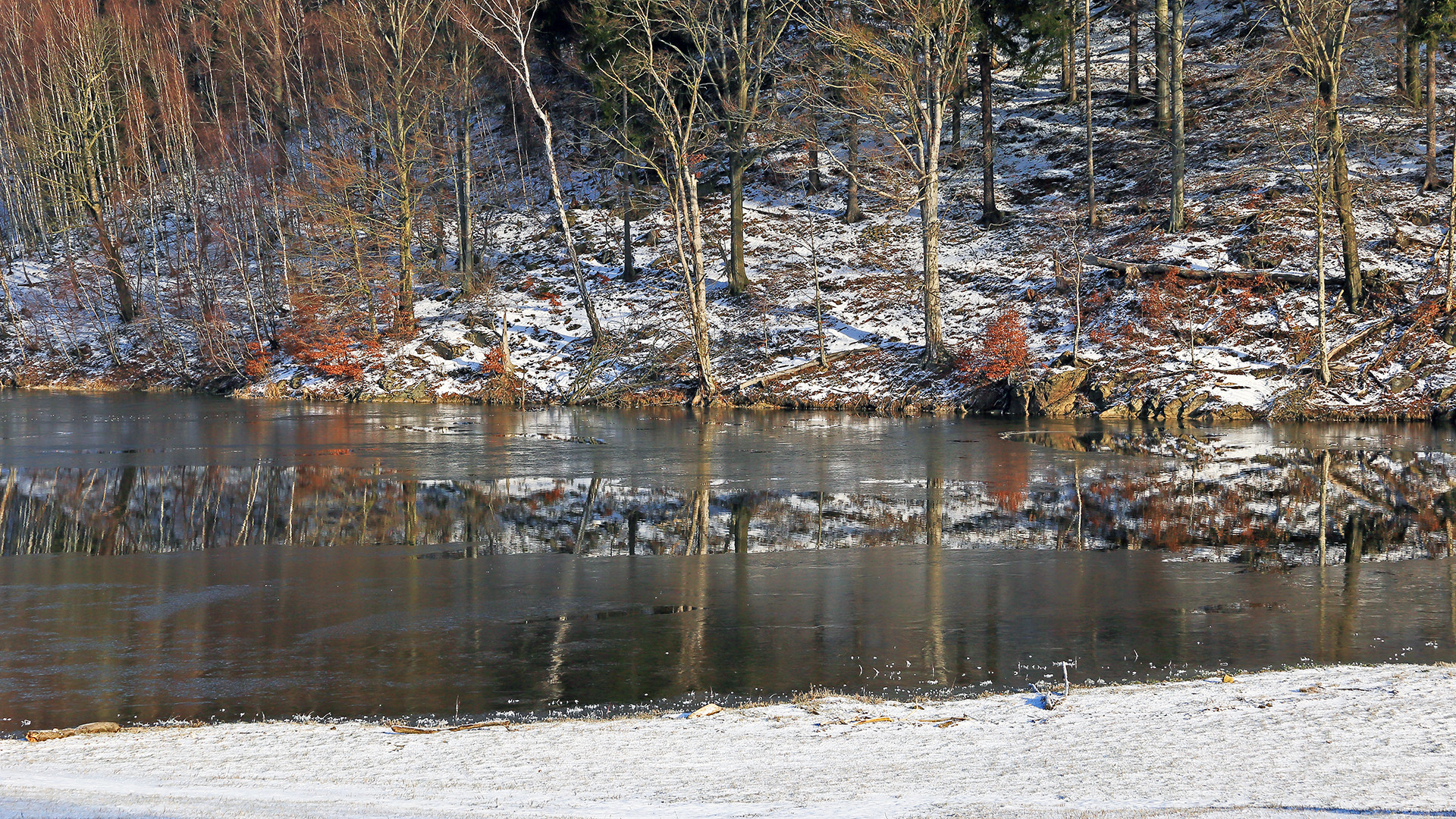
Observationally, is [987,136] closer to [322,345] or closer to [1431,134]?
[1431,134]

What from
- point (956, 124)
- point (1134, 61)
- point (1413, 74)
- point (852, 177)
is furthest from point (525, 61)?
point (1413, 74)

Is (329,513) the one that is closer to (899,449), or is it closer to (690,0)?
(899,449)

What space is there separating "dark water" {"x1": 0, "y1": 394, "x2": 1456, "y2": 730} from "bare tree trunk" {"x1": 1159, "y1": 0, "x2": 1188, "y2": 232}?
663 inches

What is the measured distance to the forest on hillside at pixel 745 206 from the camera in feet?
103

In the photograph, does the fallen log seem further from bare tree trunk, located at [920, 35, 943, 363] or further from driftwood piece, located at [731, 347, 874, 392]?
driftwood piece, located at [731, 347, 874, 392]

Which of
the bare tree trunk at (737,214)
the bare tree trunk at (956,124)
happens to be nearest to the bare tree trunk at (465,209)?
the bare tree trunk at (737,214)

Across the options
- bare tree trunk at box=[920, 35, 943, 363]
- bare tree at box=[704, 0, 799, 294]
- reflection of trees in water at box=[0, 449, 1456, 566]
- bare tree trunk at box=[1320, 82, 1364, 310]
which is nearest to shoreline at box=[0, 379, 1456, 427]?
bare tree trunk at box=[920, 35, 943, 363]

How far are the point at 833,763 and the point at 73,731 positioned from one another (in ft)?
13.9

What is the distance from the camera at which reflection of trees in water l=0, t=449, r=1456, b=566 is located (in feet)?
40.9

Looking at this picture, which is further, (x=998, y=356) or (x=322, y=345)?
(x=322, y=345)

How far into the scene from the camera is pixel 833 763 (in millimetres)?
5457

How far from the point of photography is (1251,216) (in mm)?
36281

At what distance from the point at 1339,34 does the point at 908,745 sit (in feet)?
99.8

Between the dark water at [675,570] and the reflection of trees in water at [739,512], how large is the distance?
7cm
